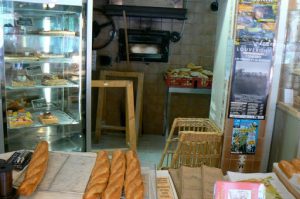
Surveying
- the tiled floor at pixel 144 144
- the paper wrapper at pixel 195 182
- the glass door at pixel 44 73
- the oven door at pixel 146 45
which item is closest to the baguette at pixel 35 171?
the paper wrapper at pixel 195 182

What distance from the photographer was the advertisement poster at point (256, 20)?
2.18m

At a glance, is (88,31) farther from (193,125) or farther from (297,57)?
(297,57)

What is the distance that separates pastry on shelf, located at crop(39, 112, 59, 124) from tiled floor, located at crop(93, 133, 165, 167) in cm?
105

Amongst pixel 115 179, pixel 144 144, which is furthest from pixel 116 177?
pixel 144 144

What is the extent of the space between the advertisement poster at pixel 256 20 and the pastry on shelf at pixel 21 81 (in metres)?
1.83

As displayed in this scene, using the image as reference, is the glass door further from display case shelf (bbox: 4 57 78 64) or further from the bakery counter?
the bakery counter

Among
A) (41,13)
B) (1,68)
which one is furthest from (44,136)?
(41,13)

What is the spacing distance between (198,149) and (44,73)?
1640mm

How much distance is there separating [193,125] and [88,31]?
1236mm

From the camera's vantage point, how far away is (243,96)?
2.30 metres

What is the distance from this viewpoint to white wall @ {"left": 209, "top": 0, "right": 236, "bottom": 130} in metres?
2.35

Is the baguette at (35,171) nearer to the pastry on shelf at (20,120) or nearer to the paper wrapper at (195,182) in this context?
the paper wrapper at (195,182)

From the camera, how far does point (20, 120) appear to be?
2.61m

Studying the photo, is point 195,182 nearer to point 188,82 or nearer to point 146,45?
point 188,82
